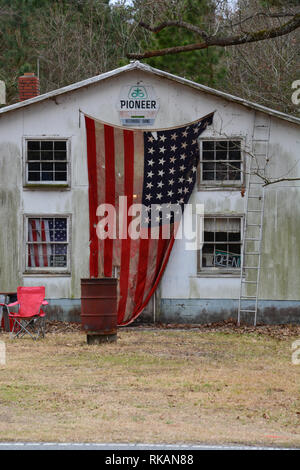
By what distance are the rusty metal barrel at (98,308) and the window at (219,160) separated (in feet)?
17.6

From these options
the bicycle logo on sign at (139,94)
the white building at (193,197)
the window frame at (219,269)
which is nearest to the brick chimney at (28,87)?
the white building at (193,197)

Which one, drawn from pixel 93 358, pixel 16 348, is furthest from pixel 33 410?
pixel 16 348

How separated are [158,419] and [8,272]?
1232 cm

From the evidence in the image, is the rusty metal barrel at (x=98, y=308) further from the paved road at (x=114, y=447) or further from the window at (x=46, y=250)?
the paved road at (x=114, y=447)

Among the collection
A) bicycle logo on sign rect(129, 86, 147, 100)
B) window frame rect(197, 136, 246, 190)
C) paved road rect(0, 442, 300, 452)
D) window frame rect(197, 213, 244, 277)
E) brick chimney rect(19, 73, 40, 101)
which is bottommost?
paved road rect(0, 442, 300, 452)

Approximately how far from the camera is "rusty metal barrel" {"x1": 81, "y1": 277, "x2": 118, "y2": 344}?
18.4 m

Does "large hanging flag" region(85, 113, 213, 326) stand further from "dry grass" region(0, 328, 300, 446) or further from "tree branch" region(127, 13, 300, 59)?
"tree branch" region(127, 13, 300, 59)

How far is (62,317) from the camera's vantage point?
2262 centimetres

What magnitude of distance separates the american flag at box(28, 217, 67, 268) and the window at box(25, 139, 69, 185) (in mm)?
1019

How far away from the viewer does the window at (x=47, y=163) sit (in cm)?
2278

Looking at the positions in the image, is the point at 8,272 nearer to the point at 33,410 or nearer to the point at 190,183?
the point at 190,183

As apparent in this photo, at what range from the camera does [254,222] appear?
74.1 feet

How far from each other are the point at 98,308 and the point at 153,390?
523 centimetres

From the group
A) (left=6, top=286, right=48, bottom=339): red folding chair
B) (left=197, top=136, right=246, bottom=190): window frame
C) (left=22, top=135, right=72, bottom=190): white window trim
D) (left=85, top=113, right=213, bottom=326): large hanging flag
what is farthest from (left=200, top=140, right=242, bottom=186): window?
(left=6, top=286, right=48, bottom=339): red folding chair
